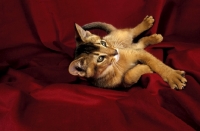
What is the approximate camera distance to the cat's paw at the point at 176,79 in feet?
3.62

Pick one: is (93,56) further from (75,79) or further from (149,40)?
(149,40)

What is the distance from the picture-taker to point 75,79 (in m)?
1.38

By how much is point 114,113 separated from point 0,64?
2.59 feet

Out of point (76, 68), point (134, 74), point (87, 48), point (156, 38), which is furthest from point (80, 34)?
point (156, 38)

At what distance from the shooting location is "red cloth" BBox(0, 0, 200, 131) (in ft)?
3.17

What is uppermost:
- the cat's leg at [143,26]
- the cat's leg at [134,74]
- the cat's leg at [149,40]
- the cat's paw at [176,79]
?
the cat's leg at [143,26]

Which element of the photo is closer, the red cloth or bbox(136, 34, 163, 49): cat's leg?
the red cloth

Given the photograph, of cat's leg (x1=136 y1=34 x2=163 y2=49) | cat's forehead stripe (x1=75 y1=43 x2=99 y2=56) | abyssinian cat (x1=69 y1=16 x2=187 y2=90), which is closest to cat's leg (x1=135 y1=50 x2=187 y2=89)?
abyssinian cat (x1=69 y1=16 x2=187 y2=90)

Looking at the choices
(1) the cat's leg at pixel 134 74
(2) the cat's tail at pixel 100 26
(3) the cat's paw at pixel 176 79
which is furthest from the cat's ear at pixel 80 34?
(3) the cat's paw at pixel 176 79

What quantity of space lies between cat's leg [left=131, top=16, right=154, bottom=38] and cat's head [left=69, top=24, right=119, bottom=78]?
0.29 metres

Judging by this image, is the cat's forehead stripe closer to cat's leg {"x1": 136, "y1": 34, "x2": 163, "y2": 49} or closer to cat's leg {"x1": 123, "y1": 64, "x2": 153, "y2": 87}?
cat's leg {"x1": 123, "y1": 64, "x2": 153, "y2": 87}

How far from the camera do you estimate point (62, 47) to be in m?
1.55

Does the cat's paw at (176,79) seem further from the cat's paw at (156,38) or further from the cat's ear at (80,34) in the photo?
the cat's ear at (80,34)

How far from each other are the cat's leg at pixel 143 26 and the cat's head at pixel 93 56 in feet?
0.95
